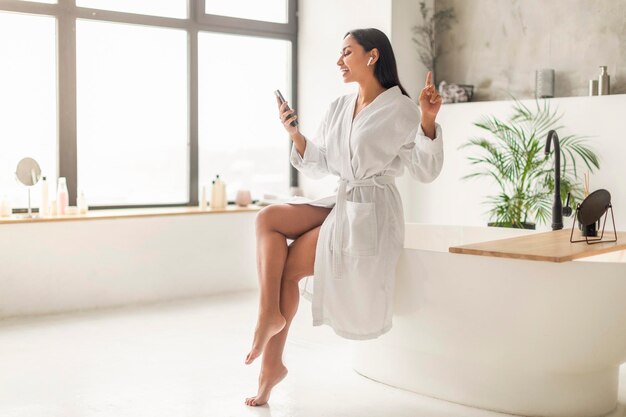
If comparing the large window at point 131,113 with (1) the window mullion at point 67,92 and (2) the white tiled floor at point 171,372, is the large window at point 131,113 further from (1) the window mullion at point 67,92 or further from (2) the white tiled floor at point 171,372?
(2) the white tiled floor at point 171,372

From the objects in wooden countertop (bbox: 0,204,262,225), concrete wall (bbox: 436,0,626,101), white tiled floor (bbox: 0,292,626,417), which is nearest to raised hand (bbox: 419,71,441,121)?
white tiled floor (bbox: 0,292,626,417)

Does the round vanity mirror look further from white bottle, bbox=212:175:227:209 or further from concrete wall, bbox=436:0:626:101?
concrete wall, bbox=436:0:626:101

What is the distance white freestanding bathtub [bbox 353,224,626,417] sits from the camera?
2479mm

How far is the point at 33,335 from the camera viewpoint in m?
3.68

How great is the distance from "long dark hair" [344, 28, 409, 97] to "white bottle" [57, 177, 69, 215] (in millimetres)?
2152

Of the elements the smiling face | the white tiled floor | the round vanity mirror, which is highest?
the smiling face

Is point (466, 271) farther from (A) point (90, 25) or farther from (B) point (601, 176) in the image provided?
(A) point (90, 25)

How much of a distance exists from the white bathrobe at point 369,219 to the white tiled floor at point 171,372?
0.30m

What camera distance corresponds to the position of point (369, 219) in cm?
271

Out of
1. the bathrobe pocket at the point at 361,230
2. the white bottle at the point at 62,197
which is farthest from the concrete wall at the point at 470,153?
the white bottle at the point at 62,197

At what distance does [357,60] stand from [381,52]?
0.29 ft

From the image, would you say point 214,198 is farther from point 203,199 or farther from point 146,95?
point 146,95

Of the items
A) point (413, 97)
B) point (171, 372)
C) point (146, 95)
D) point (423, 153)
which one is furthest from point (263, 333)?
point (413, 97)

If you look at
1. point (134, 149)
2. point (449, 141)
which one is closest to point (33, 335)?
point (134, 149)
